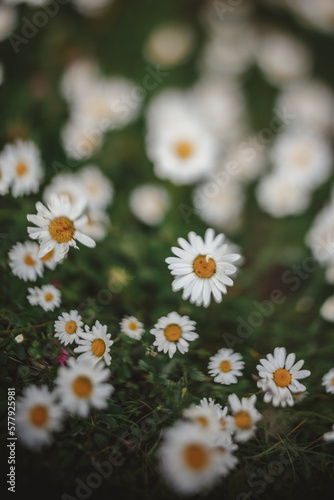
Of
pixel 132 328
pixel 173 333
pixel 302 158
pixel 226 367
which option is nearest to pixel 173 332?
pixel 173 333

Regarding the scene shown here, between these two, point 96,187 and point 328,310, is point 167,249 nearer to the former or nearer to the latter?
point 96,187

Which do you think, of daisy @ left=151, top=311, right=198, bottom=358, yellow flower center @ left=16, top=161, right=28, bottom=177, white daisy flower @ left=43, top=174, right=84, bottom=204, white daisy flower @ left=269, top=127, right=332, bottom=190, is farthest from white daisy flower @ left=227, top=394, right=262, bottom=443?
white daisy flower @ left=269, top=127, right=332, bottom=190

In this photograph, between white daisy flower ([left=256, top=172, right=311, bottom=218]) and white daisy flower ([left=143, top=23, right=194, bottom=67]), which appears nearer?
white daisy flower ([left=256, top=172, right=311, bottom=218])

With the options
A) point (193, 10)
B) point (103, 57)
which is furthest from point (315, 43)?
point (103, 57)

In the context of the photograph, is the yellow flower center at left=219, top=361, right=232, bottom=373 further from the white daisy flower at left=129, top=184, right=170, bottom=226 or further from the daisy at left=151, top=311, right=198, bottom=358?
the white daisy flower at left=129, top=184, right=170, bottom=226

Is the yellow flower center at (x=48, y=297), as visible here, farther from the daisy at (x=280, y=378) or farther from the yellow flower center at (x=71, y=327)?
the daisy at (x=280, y=378)

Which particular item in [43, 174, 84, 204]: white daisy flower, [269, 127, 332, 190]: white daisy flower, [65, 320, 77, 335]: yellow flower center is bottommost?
[65, 320, 77, 335]: yellow flower center

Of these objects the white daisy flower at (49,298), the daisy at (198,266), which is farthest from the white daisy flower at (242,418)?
the white daisy flower at (49,298)
